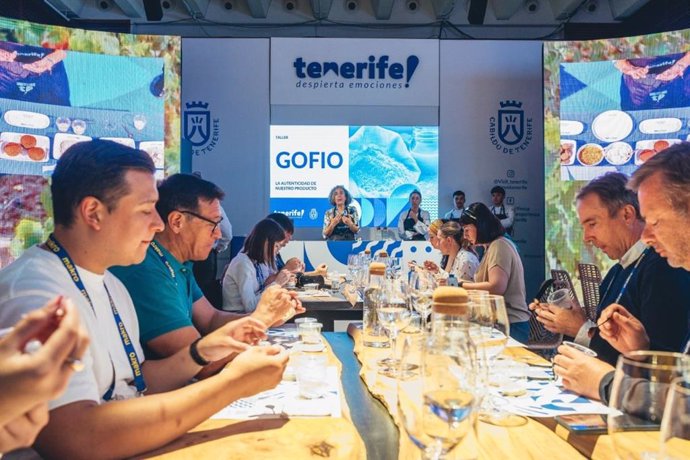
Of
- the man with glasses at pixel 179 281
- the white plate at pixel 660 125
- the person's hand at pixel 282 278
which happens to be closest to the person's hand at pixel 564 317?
the man with glasses at pixel 179 281

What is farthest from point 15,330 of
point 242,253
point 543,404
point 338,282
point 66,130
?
point 66,130

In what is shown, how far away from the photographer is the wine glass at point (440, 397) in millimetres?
854

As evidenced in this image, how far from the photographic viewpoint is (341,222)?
303 inches

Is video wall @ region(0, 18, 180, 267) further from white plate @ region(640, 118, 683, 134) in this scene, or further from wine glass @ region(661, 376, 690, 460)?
wine glass @ region(661, 376, 690, 460)

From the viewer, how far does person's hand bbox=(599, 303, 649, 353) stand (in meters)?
1.78

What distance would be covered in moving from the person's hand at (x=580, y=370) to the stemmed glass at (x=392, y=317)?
0.44 metres

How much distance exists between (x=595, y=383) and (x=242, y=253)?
3.20m

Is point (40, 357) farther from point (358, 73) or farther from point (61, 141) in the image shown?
point (358, 73)

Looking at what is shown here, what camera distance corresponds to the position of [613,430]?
75 centimetres

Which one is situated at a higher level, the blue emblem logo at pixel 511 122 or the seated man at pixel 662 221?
the blue emblem logo at pixel 511 122

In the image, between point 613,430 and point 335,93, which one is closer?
point 613,430

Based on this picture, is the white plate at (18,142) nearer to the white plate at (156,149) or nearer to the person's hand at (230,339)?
the white plate at (156,149)

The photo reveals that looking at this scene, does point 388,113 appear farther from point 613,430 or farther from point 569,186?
point 613,430

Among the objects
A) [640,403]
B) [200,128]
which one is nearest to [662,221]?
[640,403]
